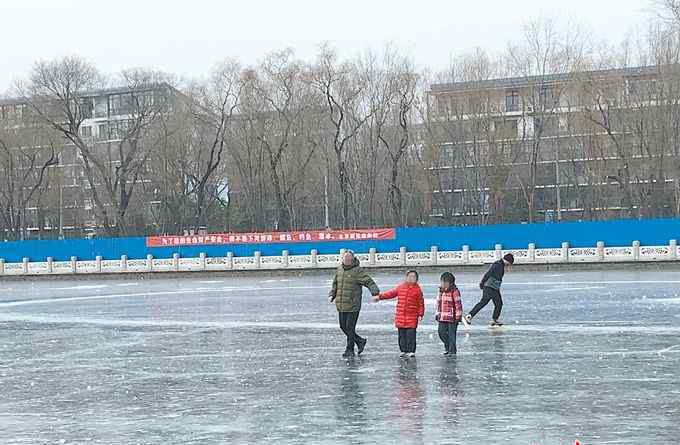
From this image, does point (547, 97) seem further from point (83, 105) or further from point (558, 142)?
point (83, 105)

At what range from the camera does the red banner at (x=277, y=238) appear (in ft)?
165

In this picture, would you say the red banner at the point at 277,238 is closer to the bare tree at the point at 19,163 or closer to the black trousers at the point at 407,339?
the bare tree at the point at 19,163

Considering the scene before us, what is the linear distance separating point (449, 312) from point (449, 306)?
3.3 inches

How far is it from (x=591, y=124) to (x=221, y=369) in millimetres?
49788

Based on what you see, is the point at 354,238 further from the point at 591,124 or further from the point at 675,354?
the point at 675,354

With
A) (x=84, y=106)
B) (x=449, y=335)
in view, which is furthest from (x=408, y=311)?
(x=84, y=106)

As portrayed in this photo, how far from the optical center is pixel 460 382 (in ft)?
35.6

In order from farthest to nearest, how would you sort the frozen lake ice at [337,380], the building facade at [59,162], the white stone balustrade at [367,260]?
the building facade at [59,162] → the white stone balustrade at [367,260] → the frozen lake ice at [337,380]

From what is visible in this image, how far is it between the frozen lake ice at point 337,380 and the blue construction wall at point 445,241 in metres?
25.7

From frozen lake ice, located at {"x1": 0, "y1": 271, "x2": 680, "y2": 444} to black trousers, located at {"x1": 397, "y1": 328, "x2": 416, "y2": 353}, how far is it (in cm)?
25

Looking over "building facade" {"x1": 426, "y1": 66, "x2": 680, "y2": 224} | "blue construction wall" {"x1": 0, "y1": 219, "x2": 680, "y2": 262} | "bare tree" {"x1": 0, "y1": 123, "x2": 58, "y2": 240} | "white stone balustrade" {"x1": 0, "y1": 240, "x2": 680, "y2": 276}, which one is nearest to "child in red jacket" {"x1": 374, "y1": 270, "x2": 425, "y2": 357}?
"white stone balustrade" {"x1": 0, "y1": 240, "x2": 680, "y2": 276}

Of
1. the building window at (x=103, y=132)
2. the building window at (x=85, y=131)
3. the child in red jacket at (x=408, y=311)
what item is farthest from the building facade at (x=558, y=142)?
the child in red jacket at (x=408, y=311)

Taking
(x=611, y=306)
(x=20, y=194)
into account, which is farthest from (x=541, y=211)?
(x=611, y=306)

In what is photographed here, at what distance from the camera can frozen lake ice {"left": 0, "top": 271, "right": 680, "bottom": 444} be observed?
27.0 ft
